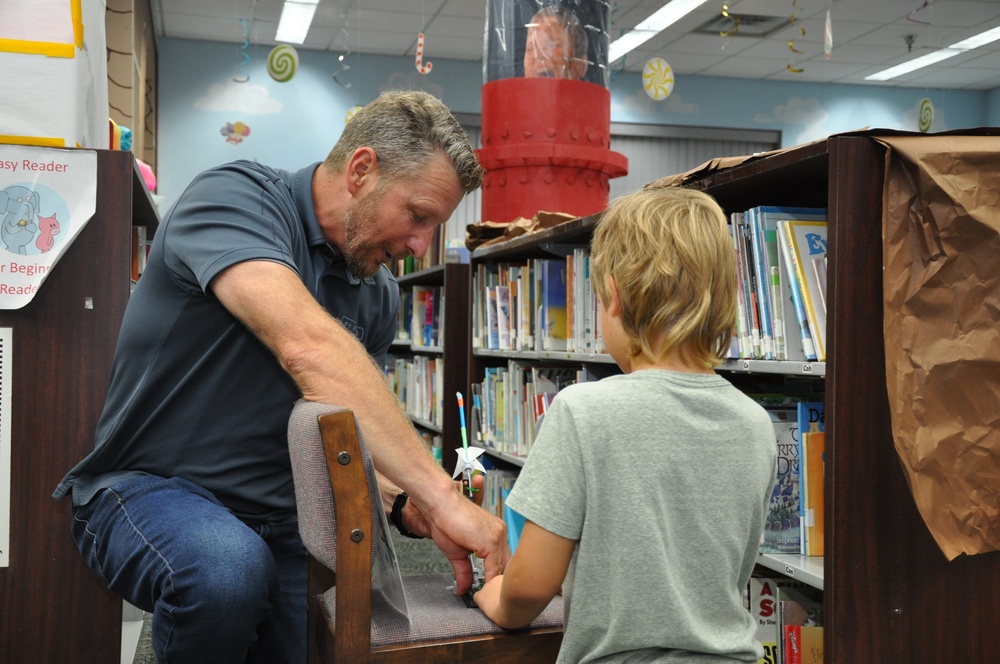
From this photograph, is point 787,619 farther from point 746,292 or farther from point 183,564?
point 183,564

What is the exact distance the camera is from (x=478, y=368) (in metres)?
3.55

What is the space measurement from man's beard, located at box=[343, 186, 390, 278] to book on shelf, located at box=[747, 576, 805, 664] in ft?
3.18

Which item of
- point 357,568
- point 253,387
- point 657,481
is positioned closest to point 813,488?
point 657,481

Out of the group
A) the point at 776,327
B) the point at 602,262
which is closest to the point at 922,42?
the point at 776,327

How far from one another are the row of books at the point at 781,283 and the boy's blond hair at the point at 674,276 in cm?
43

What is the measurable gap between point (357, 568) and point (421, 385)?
3.71 meters

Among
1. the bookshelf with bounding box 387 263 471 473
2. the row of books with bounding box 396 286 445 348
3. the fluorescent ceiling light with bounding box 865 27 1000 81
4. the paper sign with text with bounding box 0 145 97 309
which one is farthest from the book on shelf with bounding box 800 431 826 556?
the fluorescent ceiling light with bounding box 865 27 1000 81

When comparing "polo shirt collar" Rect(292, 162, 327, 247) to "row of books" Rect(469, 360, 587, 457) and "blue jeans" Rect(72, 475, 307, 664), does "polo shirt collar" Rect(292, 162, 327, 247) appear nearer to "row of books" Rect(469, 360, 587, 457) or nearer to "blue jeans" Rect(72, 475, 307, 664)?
"blue jeans" Rect(72, 475, 307, 664)

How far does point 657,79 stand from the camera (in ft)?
19.8

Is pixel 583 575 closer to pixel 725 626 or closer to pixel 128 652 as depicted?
pixel 725 626

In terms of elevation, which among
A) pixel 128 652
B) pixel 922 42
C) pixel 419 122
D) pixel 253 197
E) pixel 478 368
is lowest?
pixel 128 652

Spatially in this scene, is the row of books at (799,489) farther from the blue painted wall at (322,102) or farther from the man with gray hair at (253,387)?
the blue painted wall at (322,102)

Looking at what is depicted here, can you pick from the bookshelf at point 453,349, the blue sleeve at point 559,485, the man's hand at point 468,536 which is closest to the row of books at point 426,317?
the bookshelf at point 453,349

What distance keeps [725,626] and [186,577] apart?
77 centimetres
